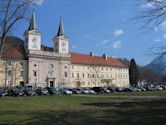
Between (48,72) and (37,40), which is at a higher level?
(37,40)

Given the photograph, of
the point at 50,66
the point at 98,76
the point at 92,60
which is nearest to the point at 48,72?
the point at 50,66

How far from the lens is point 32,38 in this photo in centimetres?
11331

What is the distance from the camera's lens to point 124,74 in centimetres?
15450

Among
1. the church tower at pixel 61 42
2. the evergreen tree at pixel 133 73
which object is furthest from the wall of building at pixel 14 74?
the evergreen tree at pixel 133 73

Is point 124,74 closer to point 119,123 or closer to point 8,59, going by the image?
point 8,59

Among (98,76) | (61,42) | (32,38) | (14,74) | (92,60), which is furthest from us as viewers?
(92,60)

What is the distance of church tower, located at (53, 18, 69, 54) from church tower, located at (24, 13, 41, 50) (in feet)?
31.8

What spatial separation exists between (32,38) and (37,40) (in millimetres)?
2376

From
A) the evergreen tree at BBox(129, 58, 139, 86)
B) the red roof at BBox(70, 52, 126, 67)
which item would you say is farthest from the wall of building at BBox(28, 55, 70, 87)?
the evergreen tree at BBox(129, 58, 139, 86)

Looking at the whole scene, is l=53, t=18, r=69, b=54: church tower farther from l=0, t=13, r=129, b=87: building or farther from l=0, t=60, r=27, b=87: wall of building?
l=0, t=60, r=27, b=87: wall of building

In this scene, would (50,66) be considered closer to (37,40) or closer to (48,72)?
(48,72)

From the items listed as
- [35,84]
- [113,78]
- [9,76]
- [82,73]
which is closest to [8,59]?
[9,76]

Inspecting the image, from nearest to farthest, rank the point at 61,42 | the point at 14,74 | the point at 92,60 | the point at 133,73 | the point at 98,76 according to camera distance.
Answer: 1. the point at 14,74
2. the point at 61,42
3. the point at 98,76
4. the point at 92,60
5. the point at 133,73

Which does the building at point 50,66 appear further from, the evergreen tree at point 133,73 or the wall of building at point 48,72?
the evergreen tree at point 133,73
